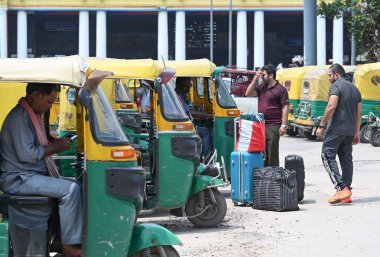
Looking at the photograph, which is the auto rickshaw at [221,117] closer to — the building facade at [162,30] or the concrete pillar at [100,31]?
the building facade at [162,30]

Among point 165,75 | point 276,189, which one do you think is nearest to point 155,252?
point 165,75

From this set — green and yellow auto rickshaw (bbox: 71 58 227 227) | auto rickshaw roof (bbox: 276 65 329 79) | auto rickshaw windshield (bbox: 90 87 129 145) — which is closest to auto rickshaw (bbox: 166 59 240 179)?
green and yellow auto rickshaw (bbox: 71 58 227 227)

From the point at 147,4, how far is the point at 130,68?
233 feet

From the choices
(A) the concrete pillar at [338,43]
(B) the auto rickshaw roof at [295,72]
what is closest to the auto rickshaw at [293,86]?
(B) the auto rickshaw roof at [295,72]

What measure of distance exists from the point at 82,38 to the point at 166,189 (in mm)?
70226

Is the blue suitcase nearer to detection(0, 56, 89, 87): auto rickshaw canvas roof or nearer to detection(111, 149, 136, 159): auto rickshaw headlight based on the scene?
detection(111, 149, 136, 159): auto rickshaw headlight

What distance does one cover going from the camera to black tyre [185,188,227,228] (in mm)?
11609

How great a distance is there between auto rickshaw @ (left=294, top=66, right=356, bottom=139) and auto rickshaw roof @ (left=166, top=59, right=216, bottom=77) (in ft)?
42.5

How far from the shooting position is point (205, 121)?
14.8 metres

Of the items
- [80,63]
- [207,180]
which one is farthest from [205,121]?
[80,63]

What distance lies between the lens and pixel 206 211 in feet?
38.2

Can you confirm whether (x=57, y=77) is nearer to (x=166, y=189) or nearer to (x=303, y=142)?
(x=166, y=189)

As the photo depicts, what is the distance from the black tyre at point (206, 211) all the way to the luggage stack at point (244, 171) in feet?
5.21

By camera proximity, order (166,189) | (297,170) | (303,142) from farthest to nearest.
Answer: (303,142) → (297,170) → (166,189)
